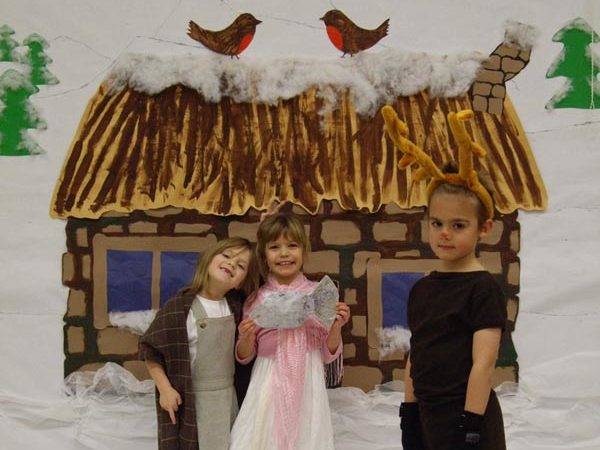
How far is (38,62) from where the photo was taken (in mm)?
2525

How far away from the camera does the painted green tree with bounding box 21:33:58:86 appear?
2.52 meters

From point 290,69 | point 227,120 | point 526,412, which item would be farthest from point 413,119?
point 526,412

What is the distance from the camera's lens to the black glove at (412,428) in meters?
1.89

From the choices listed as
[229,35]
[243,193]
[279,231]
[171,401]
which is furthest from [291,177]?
[171,401]

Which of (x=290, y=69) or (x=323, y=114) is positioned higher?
(x=290, y=69)

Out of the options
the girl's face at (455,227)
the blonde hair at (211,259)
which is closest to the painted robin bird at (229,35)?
the blonde hair at (211,259)

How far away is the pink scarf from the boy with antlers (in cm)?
42

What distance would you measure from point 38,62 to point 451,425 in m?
2.12

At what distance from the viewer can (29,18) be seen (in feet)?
8.25

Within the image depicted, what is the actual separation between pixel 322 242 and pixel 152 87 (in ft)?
3.11

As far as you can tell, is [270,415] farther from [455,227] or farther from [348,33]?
[348,33]

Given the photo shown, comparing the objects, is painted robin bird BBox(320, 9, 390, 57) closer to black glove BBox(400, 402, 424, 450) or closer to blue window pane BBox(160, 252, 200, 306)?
blue window pane BBox(160, 252, 200, 306)

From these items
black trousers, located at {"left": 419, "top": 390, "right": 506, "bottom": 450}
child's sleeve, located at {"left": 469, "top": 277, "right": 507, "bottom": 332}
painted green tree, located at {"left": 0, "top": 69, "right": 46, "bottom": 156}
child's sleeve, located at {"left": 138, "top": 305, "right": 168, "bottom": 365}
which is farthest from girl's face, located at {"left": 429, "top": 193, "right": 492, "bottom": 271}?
painted green tree, located at {"left": 0, "top": 69, "right": 46, "bottom": 156}

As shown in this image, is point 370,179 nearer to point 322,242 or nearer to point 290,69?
point 322,242
